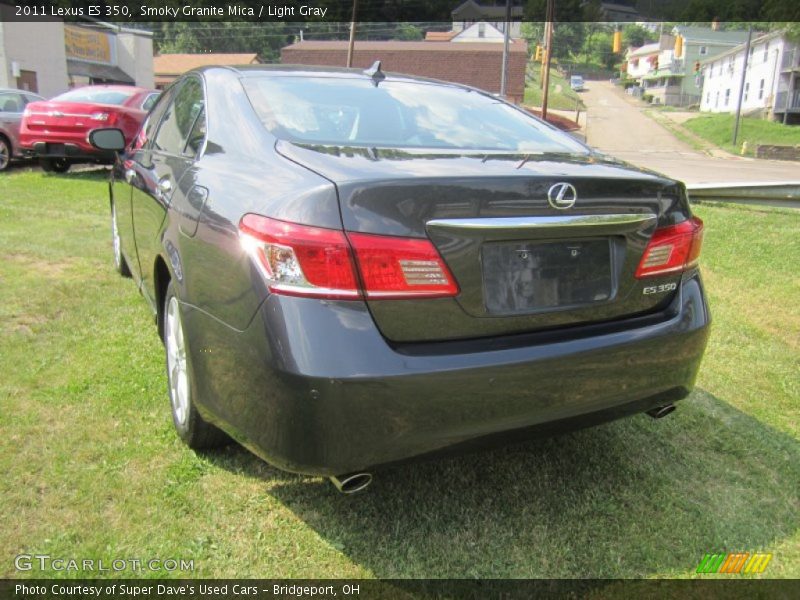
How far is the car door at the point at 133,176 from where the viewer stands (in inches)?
140

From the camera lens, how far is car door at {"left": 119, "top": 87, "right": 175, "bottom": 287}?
3564mm

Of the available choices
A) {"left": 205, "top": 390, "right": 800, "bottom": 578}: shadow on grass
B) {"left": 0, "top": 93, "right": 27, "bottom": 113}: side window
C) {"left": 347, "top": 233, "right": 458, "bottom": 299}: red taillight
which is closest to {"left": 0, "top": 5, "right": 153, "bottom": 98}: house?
{"left": 0, "top": 93, "right": 27, "bottom": 113}: side window

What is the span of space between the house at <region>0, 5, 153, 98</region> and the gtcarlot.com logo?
28694mm

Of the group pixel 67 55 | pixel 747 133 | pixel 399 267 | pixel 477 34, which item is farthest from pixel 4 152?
pixel 477 34

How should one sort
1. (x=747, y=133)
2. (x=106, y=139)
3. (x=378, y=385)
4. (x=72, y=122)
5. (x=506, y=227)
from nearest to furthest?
1. (x=378, y=385)
2. (x=506, y=227)
3. (x=106, y=139)
4. (x=72, y=122)
5. (x=747, y=133)

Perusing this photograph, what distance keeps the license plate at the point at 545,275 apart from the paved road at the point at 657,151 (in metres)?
18.2

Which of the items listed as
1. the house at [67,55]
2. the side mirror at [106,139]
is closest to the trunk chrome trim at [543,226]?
the side mirror at [106,139]

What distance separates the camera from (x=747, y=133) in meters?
39.1

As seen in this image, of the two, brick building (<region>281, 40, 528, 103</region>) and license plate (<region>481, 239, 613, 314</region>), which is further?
brick building (<region>281, 40, 528, 103</region>)

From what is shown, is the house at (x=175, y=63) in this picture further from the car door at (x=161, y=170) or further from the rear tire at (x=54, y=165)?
the car door at (x=161, y=170)

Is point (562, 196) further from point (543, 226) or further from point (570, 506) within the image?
point (570, 506)

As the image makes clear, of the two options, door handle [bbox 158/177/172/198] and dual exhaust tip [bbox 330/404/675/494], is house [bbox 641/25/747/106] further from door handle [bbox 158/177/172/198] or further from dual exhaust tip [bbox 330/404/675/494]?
dual exhaust tip [bbox 330/404/675/494]

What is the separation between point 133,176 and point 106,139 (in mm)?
821

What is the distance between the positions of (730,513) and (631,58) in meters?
113
